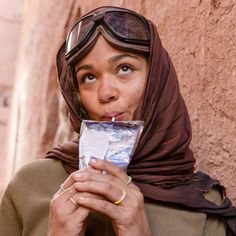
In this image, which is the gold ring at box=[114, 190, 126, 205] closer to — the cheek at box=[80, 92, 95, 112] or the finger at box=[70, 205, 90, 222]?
the finger at box=[70, 205, 90, 222]

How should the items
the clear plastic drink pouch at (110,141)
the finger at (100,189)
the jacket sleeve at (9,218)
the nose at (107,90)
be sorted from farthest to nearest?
the jacket sleeve at (9,218) < the nose at (107,90) < the clear plastic drink pouch at (110,141) < the finger at (100,189)

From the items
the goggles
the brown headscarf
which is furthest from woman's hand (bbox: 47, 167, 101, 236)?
the goggles

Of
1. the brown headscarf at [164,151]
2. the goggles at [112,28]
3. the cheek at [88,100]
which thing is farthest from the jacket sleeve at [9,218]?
the goggles at [112,28]

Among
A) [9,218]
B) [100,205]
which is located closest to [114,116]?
[100,205]

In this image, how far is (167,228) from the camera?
4.91ft

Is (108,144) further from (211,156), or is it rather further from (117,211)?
(211,156)

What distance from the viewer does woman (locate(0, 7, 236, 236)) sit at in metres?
1.49

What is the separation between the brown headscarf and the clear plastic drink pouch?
0.38 feet

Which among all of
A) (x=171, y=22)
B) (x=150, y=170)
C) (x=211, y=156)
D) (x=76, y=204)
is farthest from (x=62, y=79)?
(x=171, y=22)

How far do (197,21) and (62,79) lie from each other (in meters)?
0.72

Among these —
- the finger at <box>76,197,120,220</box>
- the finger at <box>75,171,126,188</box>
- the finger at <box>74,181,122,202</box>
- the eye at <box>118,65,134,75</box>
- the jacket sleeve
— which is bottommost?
the jacket sleeve

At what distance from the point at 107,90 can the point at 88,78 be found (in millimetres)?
83

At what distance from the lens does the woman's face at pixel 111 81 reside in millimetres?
1479

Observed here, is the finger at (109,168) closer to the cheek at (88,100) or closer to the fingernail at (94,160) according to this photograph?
the fingernail at (94,160)
